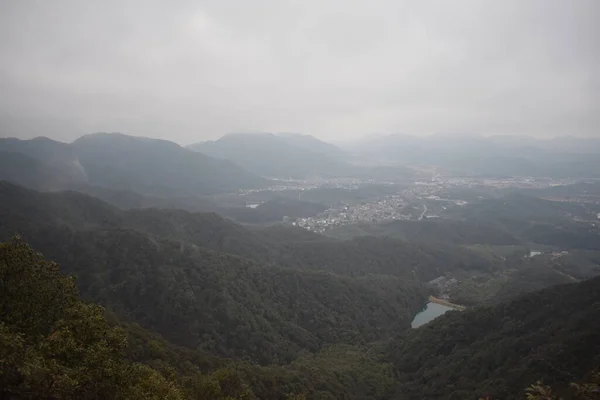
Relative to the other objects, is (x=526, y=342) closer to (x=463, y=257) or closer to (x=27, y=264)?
(x=27, y=264)

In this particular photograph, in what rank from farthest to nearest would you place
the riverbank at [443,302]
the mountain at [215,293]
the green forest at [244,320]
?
the riverbank at [443,302], the mountain at [215,293], the green forest at [244,320]

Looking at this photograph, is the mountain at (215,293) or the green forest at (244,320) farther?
the mountain at (215,293)

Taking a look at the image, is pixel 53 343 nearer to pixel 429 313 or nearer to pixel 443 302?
pixel 429 313

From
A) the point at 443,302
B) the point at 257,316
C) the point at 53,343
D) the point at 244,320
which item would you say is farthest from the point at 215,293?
the point at 443,302

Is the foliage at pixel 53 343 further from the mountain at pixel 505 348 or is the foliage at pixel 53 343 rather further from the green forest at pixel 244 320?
the mountain at pixel 505 348

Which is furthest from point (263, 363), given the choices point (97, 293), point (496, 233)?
point (496, 233)

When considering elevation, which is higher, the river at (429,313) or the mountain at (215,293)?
the mountain at (215,293)

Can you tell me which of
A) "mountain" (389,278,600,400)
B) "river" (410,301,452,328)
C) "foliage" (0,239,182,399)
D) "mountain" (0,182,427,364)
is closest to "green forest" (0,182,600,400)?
"foliage" (0,239,182,399)

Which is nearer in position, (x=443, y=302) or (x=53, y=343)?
(x=53, y=343)

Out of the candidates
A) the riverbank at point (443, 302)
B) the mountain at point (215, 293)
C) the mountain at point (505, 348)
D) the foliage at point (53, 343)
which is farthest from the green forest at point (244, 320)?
the riverbank at point (443, 302)
